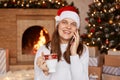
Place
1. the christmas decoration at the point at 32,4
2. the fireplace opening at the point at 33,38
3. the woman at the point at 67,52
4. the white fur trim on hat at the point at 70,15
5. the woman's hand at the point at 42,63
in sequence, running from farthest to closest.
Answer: the fireplace opening at the point at 33,38, the christmas decoration at the point at 32,4, the white fur trim on hat at the point at 70,15, the woman at the point at 67,52, the woman's hand at the point at 42,63

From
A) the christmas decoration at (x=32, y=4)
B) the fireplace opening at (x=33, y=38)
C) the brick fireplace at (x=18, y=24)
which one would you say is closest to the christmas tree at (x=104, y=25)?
the christmas decoration at (x=32, y=4)

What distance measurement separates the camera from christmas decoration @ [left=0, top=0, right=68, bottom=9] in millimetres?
4992

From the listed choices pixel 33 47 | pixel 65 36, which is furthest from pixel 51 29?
pixel 65 36

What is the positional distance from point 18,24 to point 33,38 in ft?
1.59

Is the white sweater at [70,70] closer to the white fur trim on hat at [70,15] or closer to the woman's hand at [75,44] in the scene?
the woman's hand at [75,44]

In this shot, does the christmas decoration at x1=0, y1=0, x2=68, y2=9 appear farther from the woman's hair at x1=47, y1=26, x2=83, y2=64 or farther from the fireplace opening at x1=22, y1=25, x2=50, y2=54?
the woman's hair at x1=47, y1=26, x2=83, y2=64

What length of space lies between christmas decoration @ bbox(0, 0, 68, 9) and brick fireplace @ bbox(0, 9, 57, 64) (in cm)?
8

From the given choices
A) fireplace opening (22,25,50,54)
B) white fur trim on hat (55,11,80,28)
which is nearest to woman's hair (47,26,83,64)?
white fur trim on hat (55,11,80,28)

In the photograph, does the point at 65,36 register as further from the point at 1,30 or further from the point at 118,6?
the point at 1,30

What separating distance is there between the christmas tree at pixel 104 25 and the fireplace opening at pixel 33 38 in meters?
1.04

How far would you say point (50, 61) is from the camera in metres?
1.52

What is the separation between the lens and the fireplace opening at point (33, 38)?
5336 millimetres

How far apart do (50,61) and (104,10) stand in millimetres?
3342

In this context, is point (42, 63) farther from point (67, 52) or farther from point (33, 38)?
point (33, 38)
